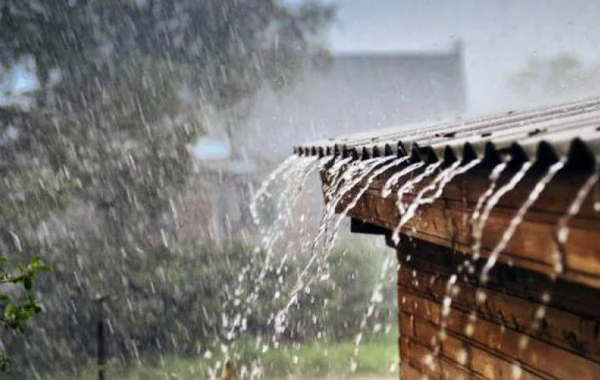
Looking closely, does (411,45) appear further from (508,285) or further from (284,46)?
(508,285)

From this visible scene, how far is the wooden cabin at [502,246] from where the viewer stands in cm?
161

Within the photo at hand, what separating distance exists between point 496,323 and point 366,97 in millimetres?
30695

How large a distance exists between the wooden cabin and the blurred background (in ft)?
39.6

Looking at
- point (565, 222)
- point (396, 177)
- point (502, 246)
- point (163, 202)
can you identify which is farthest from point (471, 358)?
point (163, 202)

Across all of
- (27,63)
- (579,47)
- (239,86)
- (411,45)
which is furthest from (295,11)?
(411,45)

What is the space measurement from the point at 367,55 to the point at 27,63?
752 inches

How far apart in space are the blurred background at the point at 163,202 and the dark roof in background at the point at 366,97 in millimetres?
6138

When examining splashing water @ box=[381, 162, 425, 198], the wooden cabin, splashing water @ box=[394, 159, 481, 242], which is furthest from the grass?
splashing water @ box=[394, 159, 481, 242]

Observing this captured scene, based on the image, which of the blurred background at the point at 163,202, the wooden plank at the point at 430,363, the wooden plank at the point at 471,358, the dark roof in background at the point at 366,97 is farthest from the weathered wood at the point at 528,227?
the dark roof in background at the point at 366,97

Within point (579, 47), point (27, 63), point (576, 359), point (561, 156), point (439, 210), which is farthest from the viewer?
point (579, 47)

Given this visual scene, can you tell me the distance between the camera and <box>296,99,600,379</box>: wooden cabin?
161 cm

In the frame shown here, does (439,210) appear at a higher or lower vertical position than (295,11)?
lower

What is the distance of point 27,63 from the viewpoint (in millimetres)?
17766

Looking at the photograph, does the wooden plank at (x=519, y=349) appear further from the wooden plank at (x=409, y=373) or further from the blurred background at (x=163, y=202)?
the blurred background at (x=163, y=202)
